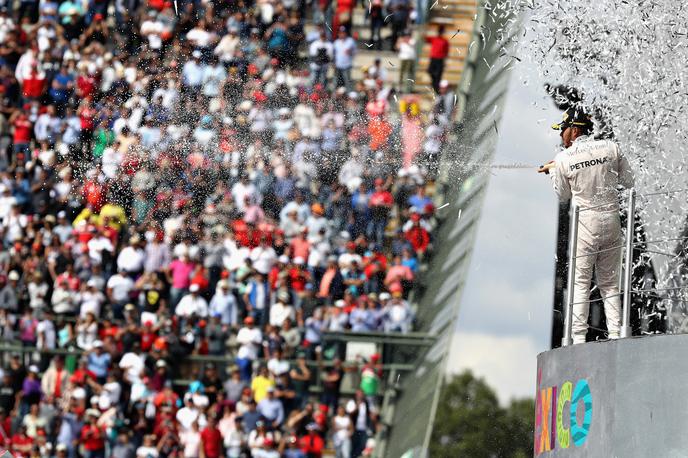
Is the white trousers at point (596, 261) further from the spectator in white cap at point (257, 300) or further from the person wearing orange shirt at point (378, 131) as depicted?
the person wearing orange shirt at point (378, 131)

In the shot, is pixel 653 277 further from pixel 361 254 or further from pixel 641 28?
pixel 361 254

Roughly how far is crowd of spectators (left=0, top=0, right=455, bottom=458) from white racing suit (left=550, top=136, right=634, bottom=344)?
23.7ft

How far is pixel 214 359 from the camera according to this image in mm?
14945

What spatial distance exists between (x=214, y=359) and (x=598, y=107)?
7202 mm

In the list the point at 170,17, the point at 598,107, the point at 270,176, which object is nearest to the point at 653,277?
the point at 598,107

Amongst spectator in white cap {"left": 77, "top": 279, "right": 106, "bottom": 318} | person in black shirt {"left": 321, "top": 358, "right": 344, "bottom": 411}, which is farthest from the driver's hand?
spectator in white cap {"left": 77, "top": 279, "right": 106, "bottom": 318}

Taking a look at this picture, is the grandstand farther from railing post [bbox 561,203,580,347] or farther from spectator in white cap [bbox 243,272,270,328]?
railing post [bbox 561,203,580,347]

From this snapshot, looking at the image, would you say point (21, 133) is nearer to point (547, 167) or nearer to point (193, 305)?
point (193, 305)

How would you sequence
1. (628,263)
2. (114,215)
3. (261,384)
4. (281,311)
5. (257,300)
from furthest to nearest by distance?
(114,215) < (257,300) < (281,311) < (261,384) < (628,263)

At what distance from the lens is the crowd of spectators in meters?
14.4

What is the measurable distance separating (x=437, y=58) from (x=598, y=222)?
10150mm

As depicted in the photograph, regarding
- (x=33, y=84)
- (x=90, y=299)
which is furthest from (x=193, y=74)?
(x=90, y=299)

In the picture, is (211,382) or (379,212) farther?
(379,212)

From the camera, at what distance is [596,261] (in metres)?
7.02
